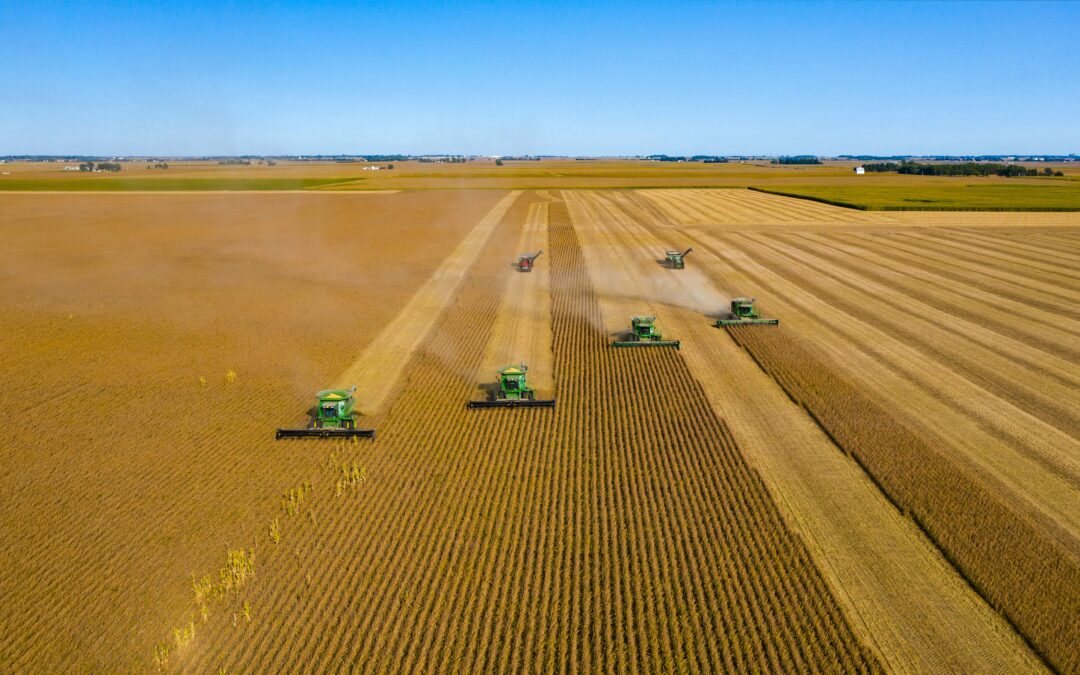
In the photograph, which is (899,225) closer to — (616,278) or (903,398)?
(616,278)

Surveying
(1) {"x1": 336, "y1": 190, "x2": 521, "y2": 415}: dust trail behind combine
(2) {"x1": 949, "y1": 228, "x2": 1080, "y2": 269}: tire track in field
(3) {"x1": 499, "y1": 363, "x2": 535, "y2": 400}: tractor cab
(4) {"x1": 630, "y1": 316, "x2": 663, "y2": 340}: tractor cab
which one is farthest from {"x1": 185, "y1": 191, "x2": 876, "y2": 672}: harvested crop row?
(2) {"x1": 949, "y1": 228, "x2": 1080, "y2": 269}: tire track in field

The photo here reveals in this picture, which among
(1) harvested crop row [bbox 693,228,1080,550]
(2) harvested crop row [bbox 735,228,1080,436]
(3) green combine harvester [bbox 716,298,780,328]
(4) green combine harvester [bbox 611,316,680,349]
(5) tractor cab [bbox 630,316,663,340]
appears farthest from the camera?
(3) green combine harvester [bbox 716,298,780,328]

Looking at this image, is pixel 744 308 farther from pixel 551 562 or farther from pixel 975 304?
pixel 551 562

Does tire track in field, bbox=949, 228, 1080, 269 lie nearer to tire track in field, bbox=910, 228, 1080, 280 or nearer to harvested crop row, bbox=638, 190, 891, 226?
tire track in field, bbox=910, 228, 1080, 280

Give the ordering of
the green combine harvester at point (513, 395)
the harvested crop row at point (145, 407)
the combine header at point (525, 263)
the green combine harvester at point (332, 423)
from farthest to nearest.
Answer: the combine header at point (525, 263) → the green combine harvester at point (513, 395) → the green combine harvester at point (332, 423) → the harvested crop row at point (145, 407)

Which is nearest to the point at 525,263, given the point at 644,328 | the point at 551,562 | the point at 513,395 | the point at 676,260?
the point at 676,260

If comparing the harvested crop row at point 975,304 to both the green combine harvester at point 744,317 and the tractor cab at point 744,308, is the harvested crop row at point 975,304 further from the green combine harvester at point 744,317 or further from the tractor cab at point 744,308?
the tractor cab at point 744,308

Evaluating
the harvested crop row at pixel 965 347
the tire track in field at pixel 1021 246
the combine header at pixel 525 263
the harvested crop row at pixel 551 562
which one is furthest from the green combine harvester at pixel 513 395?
the tire track in field at pixel 1021 246
